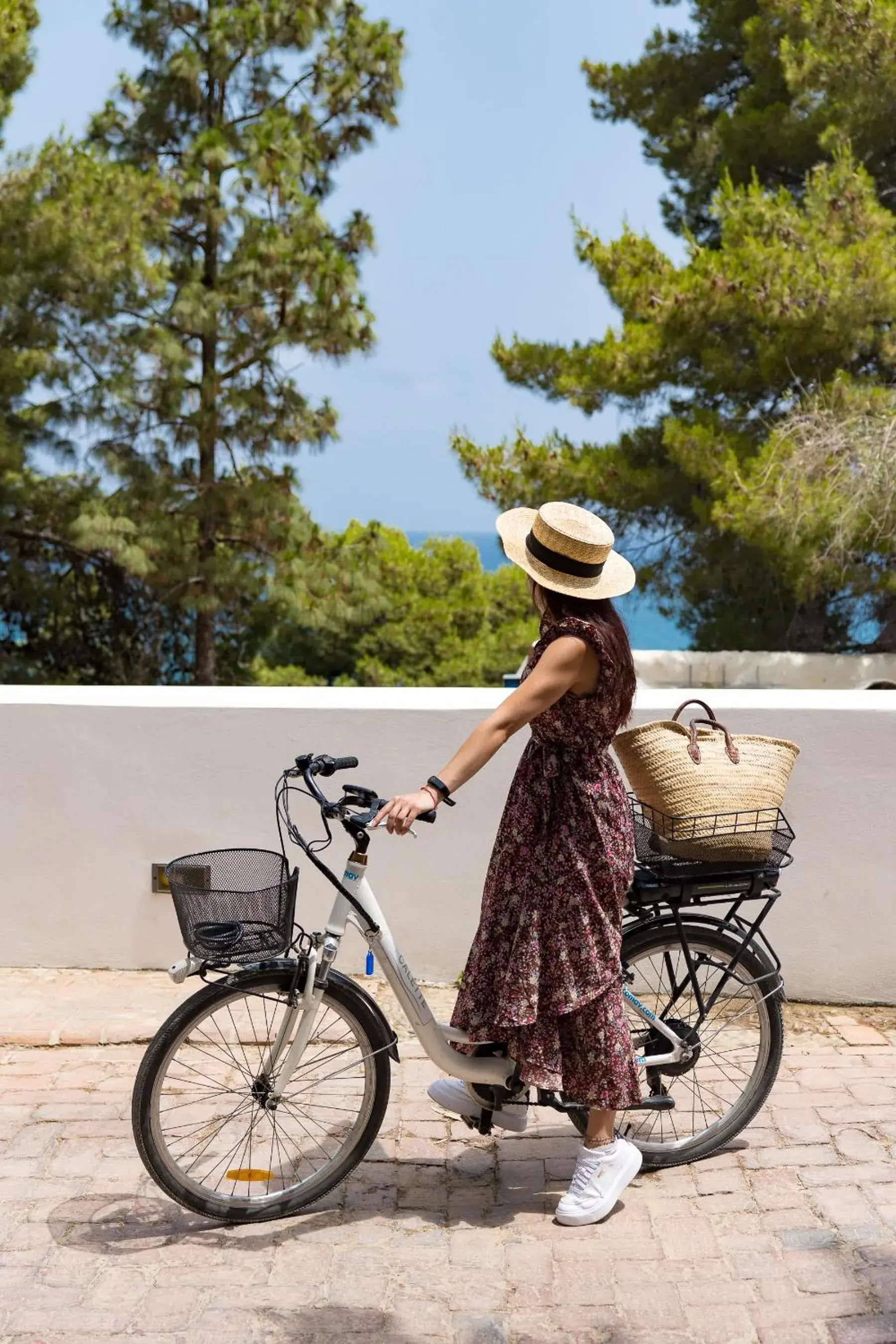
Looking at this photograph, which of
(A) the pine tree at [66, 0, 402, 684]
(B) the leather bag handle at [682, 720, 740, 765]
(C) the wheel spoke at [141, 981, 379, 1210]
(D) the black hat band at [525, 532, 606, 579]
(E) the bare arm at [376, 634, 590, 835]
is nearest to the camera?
(E) the bare arm at [376, 634, 590, 835]

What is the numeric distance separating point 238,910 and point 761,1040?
1442mm

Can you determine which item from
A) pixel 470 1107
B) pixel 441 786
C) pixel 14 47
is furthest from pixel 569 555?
pixel 14 47

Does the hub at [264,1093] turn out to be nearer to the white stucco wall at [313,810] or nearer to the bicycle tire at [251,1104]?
the bicycle tire at [251,1104]

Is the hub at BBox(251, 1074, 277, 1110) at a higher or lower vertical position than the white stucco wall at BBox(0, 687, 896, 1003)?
lower

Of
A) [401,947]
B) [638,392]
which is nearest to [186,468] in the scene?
[638,392]

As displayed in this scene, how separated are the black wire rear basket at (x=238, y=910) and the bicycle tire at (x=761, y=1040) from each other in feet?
2.91

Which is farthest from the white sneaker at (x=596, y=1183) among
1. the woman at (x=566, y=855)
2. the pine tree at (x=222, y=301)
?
the pine tree at (x=222, y=301)

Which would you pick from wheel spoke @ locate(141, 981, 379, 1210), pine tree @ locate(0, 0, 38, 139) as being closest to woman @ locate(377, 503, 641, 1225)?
wheel spoke @ locate(141, 981, 379, 1210)

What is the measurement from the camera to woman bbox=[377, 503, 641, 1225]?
3062mm

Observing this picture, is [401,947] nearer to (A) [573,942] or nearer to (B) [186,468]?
(A) [573,942]

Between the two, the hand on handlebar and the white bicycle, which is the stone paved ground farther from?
the hand on handlebar

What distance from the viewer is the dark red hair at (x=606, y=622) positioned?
3.07m

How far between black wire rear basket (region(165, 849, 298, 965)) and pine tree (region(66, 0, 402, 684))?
14.0m

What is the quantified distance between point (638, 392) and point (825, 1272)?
14144 mm
